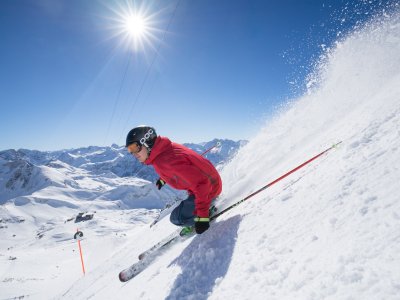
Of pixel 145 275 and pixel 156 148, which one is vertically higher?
pixel 156 148

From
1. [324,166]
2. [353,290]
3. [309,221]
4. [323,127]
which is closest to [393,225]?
[353,290]

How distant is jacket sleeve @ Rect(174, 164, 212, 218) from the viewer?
5.68 meters

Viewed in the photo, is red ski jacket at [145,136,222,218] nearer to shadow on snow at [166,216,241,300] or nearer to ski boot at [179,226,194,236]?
shadow on snow at [166,216,241,300]

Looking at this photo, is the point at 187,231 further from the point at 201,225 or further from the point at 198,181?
the point at 198,181

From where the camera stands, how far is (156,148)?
19.9ft

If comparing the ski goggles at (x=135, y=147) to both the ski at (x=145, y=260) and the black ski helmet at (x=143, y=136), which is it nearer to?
the black ski helmet at (x=143, y=136)

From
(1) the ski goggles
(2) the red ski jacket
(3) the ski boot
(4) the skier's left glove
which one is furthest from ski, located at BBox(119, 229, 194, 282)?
(1) the ski goggles

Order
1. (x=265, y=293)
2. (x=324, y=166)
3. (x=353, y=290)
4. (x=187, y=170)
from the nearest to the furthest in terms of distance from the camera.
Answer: (x=353, y=290), (x=265, y=293), (x=324, y=166), (x=187, y=170)

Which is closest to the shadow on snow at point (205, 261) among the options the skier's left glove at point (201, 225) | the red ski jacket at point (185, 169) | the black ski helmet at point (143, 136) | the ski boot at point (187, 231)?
the skier's left glove at point (201, 225)

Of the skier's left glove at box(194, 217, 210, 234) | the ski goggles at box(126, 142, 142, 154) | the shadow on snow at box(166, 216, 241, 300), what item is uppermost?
the ski goggles at box(126, 142, 142, 154)

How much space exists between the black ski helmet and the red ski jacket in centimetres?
19

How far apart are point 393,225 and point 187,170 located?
363 cm

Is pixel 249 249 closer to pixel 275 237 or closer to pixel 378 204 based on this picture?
pixel 275 237

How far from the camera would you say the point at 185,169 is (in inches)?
223
